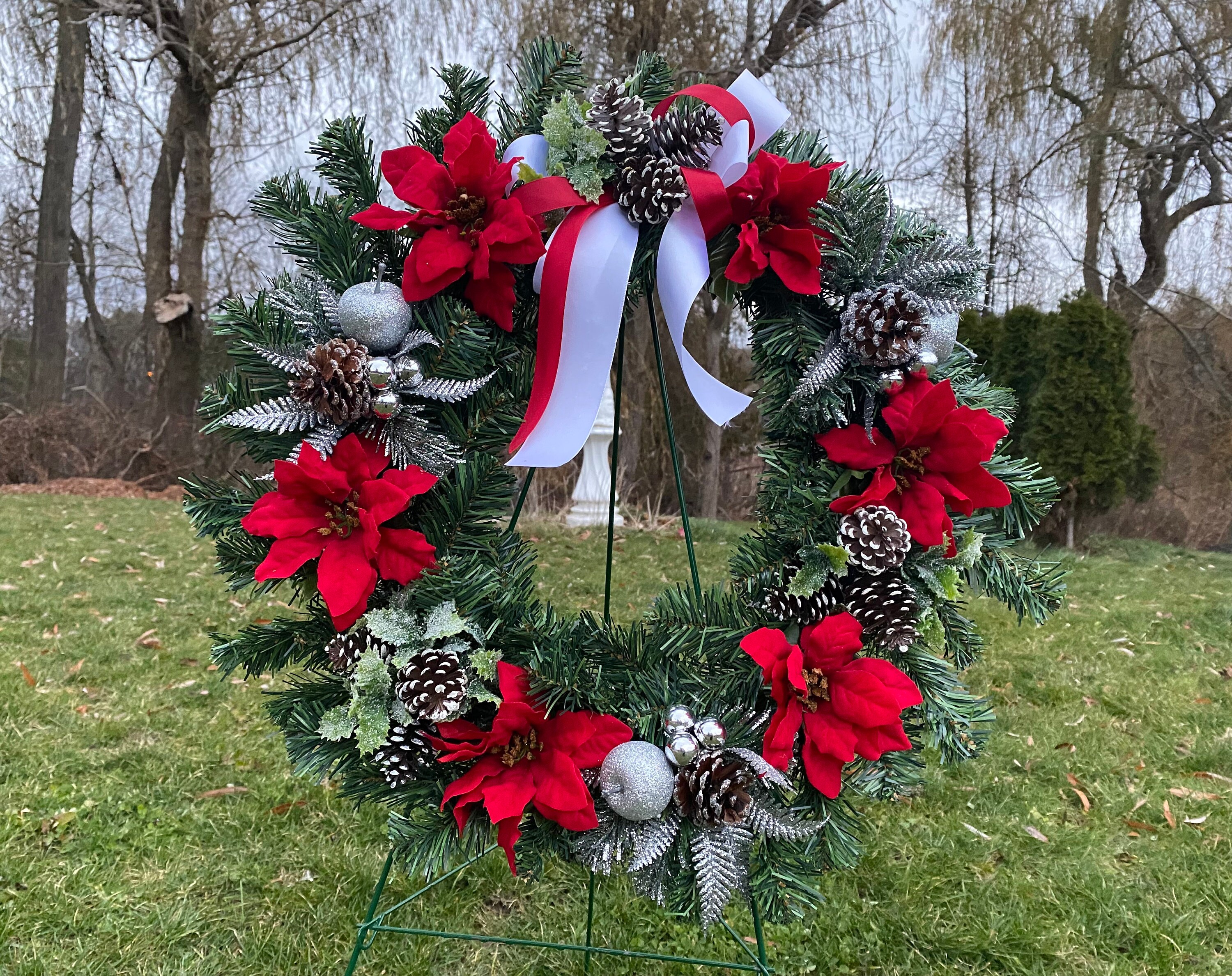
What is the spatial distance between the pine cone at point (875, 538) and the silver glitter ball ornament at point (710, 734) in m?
0.28

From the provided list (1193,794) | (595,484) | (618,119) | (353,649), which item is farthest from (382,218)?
(595,484)

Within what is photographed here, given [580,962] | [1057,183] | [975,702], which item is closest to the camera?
[975,702]

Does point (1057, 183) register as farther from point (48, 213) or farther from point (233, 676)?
point (48, 213)

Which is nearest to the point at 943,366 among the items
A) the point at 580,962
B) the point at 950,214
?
the point at 580,962

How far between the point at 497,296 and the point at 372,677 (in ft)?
1.73

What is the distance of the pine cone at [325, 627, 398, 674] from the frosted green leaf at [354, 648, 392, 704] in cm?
1

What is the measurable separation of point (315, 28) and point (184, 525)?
4.38m

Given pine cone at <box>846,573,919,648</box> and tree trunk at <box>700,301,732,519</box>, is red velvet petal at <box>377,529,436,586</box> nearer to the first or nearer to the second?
pine cone at <box>846,573,919,648</box>

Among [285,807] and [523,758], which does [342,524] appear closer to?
[523,758]

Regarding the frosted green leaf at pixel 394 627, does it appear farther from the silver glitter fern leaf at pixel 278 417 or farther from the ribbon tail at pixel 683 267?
the ribbon tail at pixel 683 267

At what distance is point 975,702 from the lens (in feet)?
3.67

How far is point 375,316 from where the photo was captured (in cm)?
102

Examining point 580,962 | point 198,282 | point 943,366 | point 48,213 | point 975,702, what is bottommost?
point 580,962

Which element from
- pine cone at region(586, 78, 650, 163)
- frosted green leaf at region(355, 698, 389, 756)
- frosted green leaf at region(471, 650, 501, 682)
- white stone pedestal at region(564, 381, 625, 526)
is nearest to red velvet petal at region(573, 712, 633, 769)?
frosted green leaf at region(471, 650, 501, 682)
